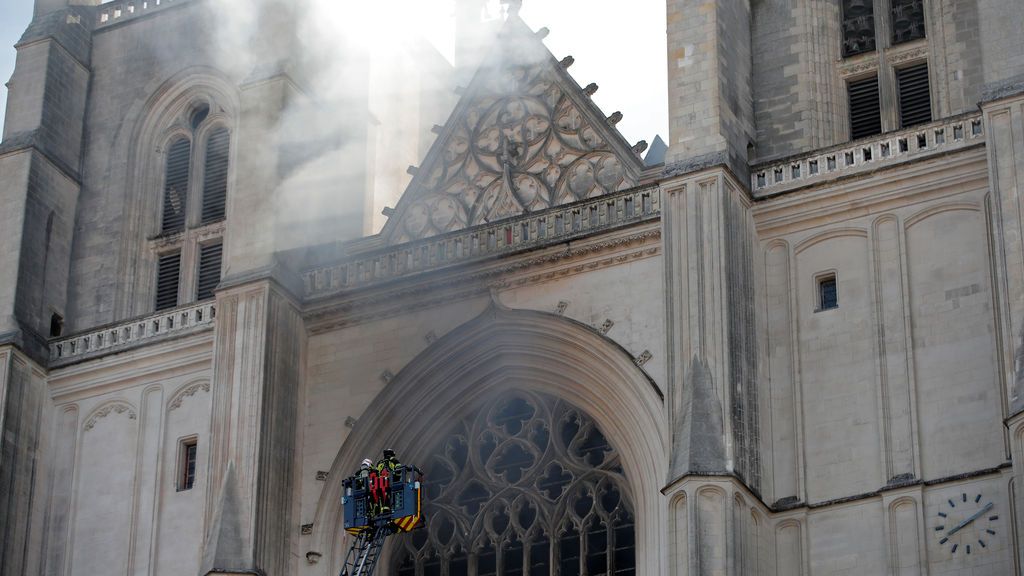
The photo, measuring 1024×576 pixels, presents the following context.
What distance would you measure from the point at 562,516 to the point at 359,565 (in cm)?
266

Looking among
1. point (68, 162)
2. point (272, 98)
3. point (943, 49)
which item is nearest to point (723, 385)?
point (943, 49)

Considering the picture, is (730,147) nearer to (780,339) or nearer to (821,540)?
(780,339)

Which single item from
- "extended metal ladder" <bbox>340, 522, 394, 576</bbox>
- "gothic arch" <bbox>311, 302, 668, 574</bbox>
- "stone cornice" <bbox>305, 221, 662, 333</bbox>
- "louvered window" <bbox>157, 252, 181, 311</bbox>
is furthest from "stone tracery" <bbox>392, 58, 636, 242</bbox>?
"extended metal ladder" <bbox>340, 522, 394, 576</bbox>

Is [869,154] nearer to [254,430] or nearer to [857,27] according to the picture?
[857,27]

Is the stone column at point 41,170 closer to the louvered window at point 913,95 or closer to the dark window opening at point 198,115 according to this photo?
the dark window opening at point 198,115

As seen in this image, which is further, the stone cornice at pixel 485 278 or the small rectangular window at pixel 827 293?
the stone cornice at pixel 485 278

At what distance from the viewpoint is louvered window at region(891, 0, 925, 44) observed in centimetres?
3138

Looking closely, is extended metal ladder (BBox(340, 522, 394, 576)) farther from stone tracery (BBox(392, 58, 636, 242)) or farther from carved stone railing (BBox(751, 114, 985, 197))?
carved stone railing (BBox(751, 114, 985, 197))

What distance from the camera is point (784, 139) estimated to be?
30.9m

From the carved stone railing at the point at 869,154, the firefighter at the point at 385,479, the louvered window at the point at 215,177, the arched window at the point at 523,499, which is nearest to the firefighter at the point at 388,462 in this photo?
the firefighter at the point at 385,479

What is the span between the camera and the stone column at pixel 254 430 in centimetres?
2961

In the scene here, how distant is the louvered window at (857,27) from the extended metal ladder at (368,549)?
8994 millimetres

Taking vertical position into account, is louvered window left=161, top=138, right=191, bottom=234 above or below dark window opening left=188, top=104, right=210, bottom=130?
below

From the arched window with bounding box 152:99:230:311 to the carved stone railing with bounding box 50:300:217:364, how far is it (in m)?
1.09
